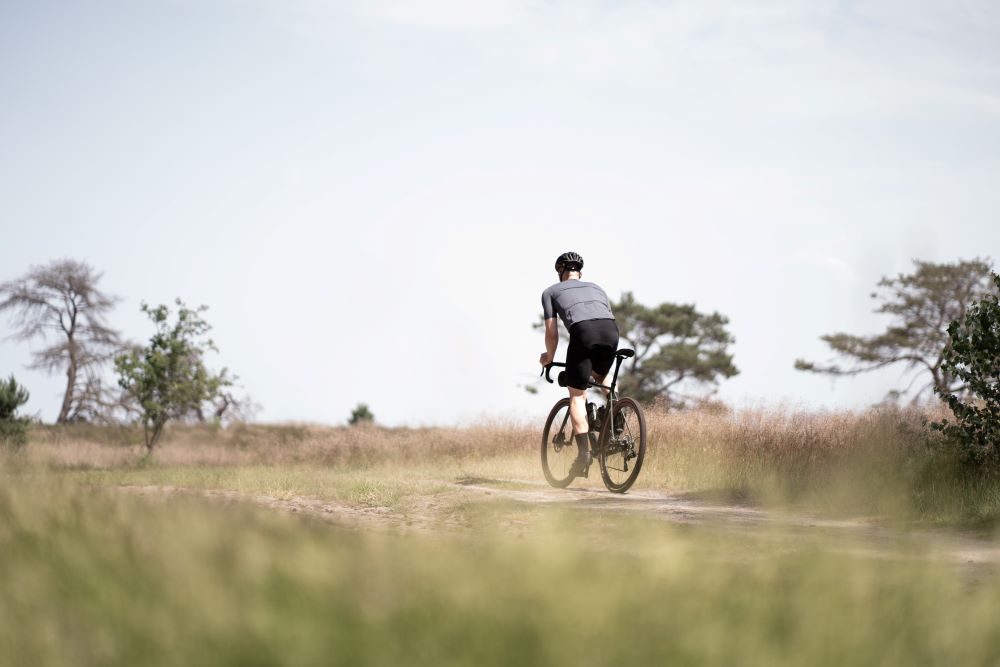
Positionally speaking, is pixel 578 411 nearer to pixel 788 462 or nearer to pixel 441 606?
pixel 788 462

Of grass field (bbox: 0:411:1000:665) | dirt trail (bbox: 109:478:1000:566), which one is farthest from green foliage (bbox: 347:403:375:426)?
grass field (bbox: 0:411:1000:665)

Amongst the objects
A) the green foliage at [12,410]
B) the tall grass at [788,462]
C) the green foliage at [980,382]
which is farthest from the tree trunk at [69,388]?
the green foliage at [980,382]

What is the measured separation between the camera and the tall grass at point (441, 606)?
261 cm

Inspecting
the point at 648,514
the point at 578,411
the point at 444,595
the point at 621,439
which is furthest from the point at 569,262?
the point at 444,595

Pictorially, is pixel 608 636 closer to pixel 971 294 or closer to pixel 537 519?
pixel 537 519

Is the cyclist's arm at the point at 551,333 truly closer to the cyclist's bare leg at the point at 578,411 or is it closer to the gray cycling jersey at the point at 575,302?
the gray cycling jersey at the point at 575,302

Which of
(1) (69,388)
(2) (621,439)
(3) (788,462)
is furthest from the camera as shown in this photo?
(1) (69,388)

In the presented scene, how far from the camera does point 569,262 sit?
31.7 feet

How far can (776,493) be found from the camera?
962 cm

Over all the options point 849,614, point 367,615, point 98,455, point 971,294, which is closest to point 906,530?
point 849,614

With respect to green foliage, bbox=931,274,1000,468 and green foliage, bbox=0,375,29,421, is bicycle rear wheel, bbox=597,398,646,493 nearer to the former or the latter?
green foliage, bbox=931,274,1000,468

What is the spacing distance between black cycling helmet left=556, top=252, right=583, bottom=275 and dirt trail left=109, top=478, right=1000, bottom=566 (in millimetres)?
2510

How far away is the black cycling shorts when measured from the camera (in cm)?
929

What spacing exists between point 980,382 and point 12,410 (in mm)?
25763
